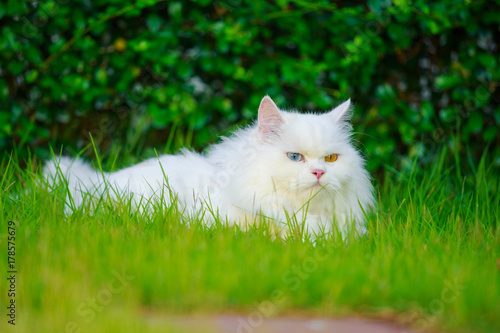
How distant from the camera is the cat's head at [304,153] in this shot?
3229mm

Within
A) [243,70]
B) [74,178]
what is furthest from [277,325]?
[243,70]

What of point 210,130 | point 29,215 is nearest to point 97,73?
point 210,130

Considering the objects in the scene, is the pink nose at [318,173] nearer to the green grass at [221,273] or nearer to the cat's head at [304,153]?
the cat's head at [304,153]

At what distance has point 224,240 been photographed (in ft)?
9.90

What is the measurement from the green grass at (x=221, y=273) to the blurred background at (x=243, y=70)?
62.5 inches

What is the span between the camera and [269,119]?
11.1 ft

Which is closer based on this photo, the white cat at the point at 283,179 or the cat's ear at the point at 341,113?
the white cat at the point at 283,179

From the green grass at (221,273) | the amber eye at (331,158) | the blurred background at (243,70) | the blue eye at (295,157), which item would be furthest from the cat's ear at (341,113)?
the blurred background at (243,70)

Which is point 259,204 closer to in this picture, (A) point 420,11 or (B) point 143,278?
(B) point 143,278

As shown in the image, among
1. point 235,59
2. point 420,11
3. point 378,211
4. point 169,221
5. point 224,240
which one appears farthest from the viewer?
point 235,59

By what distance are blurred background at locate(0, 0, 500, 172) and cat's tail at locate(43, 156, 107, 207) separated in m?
0.88

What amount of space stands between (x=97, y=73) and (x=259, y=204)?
7.63ft

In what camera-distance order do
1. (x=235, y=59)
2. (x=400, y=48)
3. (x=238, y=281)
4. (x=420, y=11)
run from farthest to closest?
(x=400, y=48) → (x=235, y=59) → (x=420, y=11) → (x=238, y=281)

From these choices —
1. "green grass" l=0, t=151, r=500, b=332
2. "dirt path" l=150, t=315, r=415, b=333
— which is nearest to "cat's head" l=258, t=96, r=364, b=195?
"green grass" l=0, t=151, r=500, b=332
